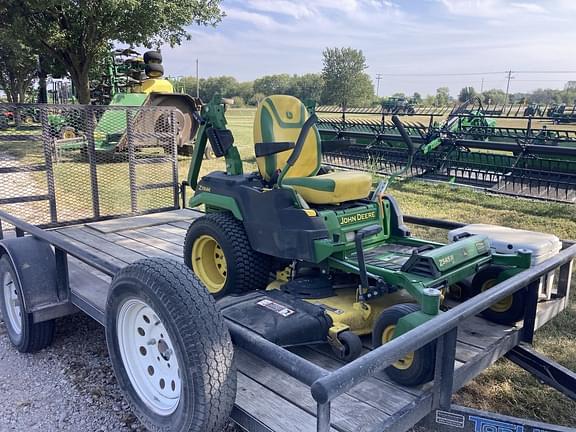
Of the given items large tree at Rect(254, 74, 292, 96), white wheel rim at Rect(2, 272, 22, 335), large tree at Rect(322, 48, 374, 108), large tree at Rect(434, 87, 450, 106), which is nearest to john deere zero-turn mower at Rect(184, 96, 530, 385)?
white wheel rim at Rect(2, 272, 22, 335)

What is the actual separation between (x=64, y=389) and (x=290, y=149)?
6.58 ft

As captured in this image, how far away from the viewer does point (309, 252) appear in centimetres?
297

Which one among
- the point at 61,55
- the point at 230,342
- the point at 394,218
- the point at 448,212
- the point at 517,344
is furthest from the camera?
the point at 61,55

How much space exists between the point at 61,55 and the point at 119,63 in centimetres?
164

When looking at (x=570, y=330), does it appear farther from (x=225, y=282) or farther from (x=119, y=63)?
(x=119, y=63)

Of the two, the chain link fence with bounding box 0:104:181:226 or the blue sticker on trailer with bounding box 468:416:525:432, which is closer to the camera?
the blue sticker on trailer with bounding box 468:416:525:432

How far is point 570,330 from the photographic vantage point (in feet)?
12.0

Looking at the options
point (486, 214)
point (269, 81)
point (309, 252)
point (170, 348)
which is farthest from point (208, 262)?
point (269, 81)

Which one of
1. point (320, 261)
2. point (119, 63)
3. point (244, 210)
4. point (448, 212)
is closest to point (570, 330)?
point (320, 261)

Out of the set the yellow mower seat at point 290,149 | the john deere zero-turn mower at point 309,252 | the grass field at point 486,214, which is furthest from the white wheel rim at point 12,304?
the grass field at point 486,214

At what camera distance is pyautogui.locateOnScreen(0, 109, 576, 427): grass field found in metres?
2.88

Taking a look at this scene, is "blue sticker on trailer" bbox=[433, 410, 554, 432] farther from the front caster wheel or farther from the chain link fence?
the chain link fence

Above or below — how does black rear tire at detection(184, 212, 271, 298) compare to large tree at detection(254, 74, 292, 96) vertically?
below

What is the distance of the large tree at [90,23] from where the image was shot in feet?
40.0
